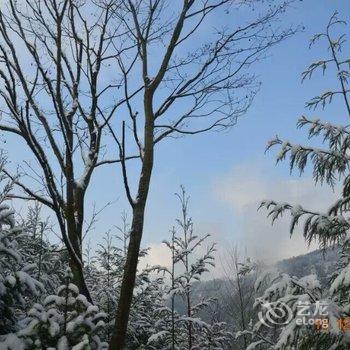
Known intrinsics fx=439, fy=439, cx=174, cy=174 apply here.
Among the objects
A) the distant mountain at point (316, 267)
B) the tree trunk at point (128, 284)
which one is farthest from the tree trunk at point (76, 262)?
the distant mountain at point (316, 267)

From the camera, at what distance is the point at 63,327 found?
17.1 feet

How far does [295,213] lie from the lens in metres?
4.94

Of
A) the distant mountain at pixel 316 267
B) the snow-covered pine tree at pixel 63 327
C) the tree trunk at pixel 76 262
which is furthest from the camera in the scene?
the tree trunk at pixel 76 262

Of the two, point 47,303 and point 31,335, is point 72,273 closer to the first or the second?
point 47,303

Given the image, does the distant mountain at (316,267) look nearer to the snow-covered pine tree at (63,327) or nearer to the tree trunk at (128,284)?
the tree trunk at (128,284)

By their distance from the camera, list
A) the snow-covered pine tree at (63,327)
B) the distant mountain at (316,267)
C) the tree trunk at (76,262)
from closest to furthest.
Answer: the snow-covered pine tree at (63,327) < the distant mountain at (316,267) < the tree trunk at (76,262)

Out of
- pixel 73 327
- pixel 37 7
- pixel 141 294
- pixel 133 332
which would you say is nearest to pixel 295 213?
pixel 73 327

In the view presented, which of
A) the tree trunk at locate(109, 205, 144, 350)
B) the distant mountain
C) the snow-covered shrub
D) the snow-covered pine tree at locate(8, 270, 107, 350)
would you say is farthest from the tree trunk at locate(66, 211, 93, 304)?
the distant mountain

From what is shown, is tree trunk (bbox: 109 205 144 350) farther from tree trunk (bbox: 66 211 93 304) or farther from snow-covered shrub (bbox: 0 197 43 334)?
snow-covered shrub (bbox: 0 197 43 334)

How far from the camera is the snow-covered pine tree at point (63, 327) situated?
15.9ft

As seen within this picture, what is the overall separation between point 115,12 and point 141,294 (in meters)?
8.17

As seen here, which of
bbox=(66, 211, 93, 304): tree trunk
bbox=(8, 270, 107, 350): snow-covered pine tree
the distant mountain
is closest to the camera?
bbox=(8, 270, 107, 350): snow-covered pine tree

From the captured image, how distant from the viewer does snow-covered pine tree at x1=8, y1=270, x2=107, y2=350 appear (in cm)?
486

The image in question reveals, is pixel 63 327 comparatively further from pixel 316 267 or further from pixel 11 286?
pixel 316 267
